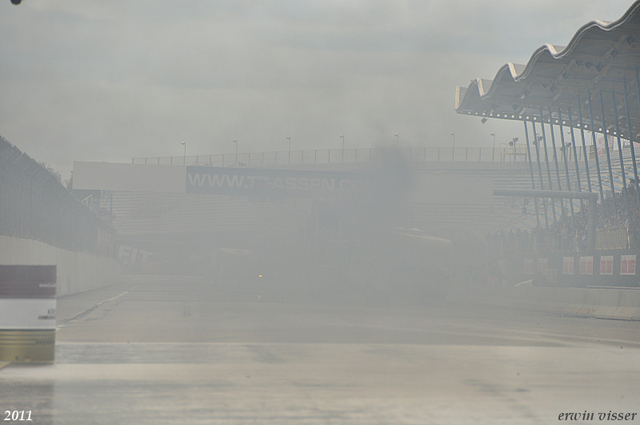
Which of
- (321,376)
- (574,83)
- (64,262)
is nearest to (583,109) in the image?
(574,83)

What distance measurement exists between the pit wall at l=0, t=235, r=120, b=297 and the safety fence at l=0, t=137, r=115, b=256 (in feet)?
0.92

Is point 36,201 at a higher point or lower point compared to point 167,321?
higher

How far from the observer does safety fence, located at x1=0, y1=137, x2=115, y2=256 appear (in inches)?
880

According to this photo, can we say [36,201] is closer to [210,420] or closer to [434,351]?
[434,351]

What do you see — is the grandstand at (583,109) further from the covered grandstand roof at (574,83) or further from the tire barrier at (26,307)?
the tire barrier at (26,307)

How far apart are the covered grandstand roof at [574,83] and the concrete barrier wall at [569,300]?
9.41 m

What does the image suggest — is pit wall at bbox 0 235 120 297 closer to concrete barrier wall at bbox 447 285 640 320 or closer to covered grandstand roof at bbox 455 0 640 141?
concrete barrier wall at bbox 447 285 640 320

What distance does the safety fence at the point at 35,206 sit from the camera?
22.3 metres

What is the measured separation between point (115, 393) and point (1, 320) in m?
2.47

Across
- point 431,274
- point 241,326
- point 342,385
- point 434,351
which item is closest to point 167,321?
point 241,326

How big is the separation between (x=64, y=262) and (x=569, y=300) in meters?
19.5

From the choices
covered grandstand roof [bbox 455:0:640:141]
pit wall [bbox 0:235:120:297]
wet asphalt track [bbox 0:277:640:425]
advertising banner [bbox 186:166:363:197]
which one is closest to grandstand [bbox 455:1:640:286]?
covered grandstand roof [bbox 455:0:640:141]

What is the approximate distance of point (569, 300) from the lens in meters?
25.1

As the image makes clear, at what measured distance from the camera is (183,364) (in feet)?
32.2
